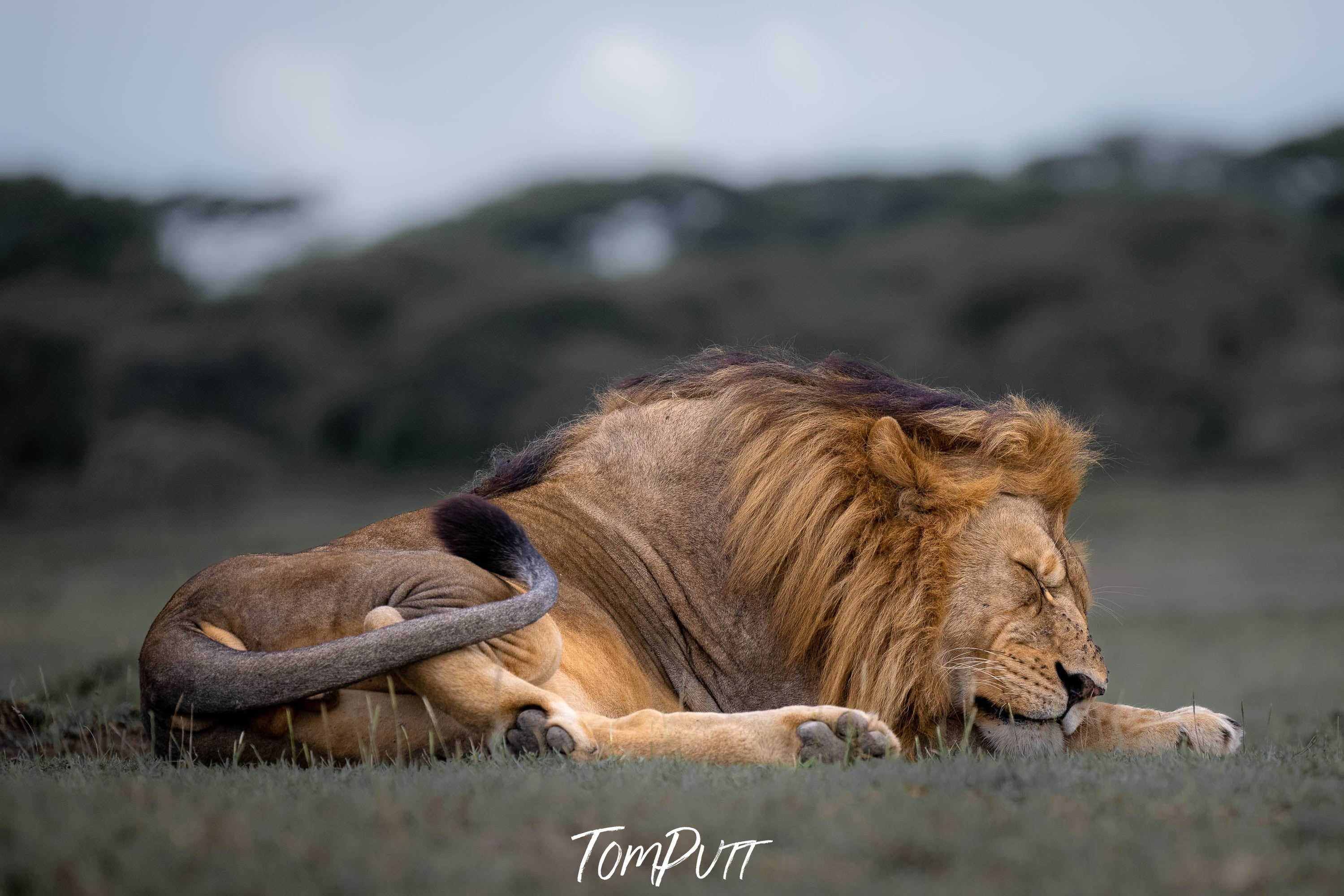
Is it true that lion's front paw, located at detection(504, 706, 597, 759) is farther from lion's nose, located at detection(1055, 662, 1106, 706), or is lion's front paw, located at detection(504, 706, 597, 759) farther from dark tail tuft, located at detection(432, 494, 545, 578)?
lion's nose, located at detection(1055, 662, 1106, 706)

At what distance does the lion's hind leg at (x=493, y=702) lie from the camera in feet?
9.96

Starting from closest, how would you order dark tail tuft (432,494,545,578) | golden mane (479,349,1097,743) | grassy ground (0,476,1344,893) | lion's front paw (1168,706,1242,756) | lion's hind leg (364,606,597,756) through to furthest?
grassy ground (0,476,1344,893) < lion's hind leg (364,606,597,756) < dark tail tuft (432,494,545,578) < lion's front paw (1168,706,1242,756) < golden mane (479,349,1097,743)

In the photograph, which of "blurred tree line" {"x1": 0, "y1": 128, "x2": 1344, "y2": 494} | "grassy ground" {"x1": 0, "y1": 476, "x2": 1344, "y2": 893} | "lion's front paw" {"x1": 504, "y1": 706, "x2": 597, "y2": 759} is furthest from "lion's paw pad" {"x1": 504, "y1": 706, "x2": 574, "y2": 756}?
"blurred tree line" {"x1": 0, "y1": 128, "x2": 1344, "y2": 494}

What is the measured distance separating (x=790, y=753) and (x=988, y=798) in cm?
70

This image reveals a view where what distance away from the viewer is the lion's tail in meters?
2.96

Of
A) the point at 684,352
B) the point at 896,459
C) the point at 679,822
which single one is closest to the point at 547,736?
the point at 679,822

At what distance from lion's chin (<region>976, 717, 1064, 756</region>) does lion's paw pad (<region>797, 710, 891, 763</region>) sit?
2.99ft

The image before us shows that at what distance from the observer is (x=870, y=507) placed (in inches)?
152

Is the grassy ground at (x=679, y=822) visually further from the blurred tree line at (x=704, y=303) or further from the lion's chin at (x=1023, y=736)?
the blurred tree line at (x=704, y=303)

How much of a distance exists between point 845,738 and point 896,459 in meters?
1.14

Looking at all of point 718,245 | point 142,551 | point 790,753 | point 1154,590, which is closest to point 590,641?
point 790,753

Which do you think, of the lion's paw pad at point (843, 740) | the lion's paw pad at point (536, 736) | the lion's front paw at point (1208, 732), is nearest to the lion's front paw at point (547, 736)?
the lion's paw pad at point (536, 736)

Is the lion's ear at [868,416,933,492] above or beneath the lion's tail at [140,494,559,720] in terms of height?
above

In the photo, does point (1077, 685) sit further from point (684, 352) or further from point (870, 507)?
point (684, 352)
